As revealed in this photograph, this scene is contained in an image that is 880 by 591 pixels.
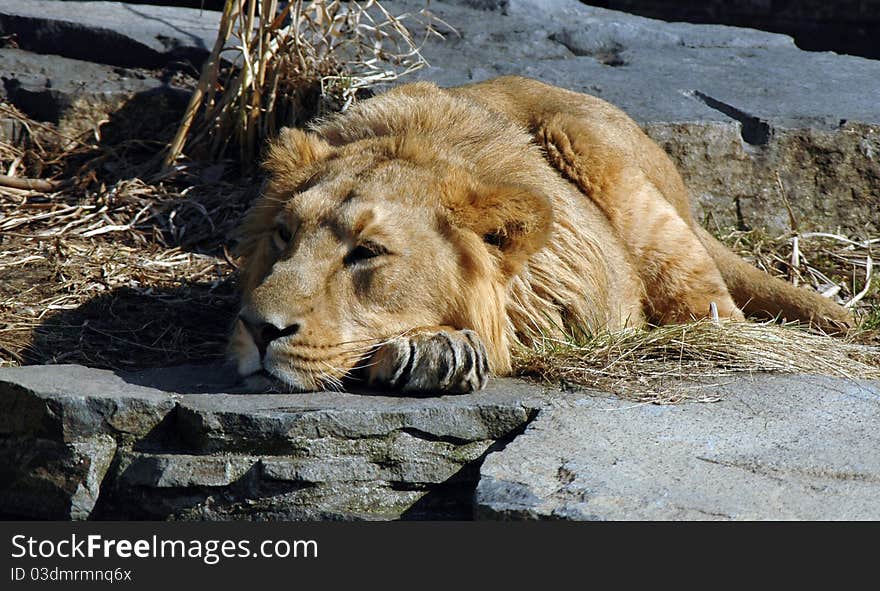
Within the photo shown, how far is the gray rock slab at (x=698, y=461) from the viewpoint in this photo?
3084 mm

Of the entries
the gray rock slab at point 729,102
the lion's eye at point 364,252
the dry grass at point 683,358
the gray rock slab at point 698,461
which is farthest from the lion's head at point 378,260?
the gray rock slab at point 729,102

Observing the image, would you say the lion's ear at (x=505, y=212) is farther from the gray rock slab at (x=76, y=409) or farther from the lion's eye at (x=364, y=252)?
the gray rock slab at (x=76, y=409)

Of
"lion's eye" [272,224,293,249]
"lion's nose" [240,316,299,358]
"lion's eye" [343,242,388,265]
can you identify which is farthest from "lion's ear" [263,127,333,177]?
"lion's nose" [240,316,299,358]

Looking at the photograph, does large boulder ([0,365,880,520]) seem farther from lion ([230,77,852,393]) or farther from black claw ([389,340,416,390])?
lion ([230,77,852,393])

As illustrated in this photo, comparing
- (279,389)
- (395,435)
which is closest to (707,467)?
(395,435)

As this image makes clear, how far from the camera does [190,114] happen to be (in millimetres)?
6250

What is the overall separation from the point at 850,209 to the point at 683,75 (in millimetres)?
1237

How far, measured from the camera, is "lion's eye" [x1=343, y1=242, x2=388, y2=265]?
3818mm

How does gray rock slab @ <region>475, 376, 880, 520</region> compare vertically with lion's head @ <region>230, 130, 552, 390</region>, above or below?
below

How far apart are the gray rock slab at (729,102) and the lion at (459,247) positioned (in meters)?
1.04

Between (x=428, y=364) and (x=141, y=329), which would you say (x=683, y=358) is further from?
(x=141, y=329)

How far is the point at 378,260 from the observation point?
3.82 metres

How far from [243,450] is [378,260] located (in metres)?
0.75

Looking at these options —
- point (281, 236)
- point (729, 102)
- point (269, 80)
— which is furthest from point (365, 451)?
point (729, 102)
